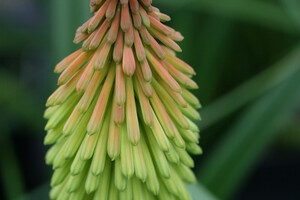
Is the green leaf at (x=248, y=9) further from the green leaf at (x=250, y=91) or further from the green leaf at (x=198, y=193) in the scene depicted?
the green leaf at (x=198, y=193)

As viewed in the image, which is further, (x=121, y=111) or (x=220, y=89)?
(x=220, y=89)

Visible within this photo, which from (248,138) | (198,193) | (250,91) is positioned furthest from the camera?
(250,91)

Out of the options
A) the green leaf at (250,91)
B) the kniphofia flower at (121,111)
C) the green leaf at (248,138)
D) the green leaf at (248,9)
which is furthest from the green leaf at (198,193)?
the green leaf at (248,9)

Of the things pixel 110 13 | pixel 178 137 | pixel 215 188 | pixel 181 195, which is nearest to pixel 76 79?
pixel 110 13

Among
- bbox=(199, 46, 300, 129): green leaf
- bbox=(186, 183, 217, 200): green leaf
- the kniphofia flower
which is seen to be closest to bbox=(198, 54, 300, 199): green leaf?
bbox=(199, 46, 300, 129): green leaf

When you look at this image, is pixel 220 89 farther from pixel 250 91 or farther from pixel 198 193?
pixel 198 193

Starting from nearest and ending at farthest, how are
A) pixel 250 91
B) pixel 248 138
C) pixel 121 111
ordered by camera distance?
pixel 121 111, pixel 248 138, pixel 250 91

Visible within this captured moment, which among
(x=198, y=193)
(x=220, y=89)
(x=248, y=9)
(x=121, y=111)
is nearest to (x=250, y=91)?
(x=248, y=9)

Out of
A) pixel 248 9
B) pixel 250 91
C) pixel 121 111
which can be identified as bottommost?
pixel 250 91
